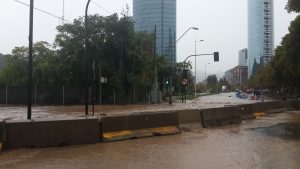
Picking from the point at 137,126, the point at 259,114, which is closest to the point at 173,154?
the point at 137,126

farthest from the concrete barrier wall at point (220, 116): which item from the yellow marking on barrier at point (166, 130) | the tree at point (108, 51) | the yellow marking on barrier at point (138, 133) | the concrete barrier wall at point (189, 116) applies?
the tree at point (108, 51)

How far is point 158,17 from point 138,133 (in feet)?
158

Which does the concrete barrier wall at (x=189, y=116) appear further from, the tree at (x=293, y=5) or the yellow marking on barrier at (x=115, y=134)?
the tree at (x=293, y=5)

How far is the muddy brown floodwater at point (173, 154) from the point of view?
10.8m

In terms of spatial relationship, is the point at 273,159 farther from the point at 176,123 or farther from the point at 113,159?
the point at 176,123

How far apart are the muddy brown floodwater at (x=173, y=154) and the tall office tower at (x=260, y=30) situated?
323 ft

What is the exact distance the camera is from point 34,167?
10594 millimetres

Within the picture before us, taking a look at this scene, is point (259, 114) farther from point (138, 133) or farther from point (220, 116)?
point (138, 133)

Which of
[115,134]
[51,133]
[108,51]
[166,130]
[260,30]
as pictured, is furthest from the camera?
[260,30]

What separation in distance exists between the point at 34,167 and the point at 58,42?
48258 mm

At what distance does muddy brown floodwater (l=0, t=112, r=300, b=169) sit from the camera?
10.8m

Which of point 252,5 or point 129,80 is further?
point 252,5

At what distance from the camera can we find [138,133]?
643 inches

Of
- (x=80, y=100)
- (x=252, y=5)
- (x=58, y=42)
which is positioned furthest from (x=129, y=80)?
(x=252, y=5)
